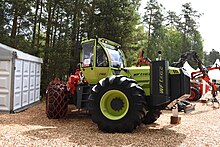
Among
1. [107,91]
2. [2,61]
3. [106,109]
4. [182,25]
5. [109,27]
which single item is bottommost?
[106,109]

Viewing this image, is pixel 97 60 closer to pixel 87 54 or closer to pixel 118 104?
pixel 87 54

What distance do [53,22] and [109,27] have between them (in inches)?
145

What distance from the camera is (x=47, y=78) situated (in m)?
14.8

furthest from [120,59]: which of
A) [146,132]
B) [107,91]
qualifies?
[146,132]

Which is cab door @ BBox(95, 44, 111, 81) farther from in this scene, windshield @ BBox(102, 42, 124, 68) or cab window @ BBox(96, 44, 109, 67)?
windshield @ BBox(102, 42, 124, 68)

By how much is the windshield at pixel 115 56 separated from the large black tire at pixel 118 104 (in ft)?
4.49

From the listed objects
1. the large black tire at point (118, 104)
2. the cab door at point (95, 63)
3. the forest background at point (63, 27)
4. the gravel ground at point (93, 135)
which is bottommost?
the gravel ground at point (93, 135)

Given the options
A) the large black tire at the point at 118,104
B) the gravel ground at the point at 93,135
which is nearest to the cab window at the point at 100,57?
the large black tire at the point at 118,104

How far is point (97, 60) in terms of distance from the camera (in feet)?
23.7

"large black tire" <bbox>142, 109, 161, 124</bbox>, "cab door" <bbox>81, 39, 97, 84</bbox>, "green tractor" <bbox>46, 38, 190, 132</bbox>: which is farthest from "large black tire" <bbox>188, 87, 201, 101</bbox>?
"cab door" <bbox>81, 39, 97, 84</bbox>

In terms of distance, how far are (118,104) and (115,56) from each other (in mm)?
1974

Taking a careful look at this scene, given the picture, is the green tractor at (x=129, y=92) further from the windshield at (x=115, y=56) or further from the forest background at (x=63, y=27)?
the forest background at (x=63, y=27)

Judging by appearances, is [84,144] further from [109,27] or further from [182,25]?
[182,25]

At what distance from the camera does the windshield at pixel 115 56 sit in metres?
7.36
